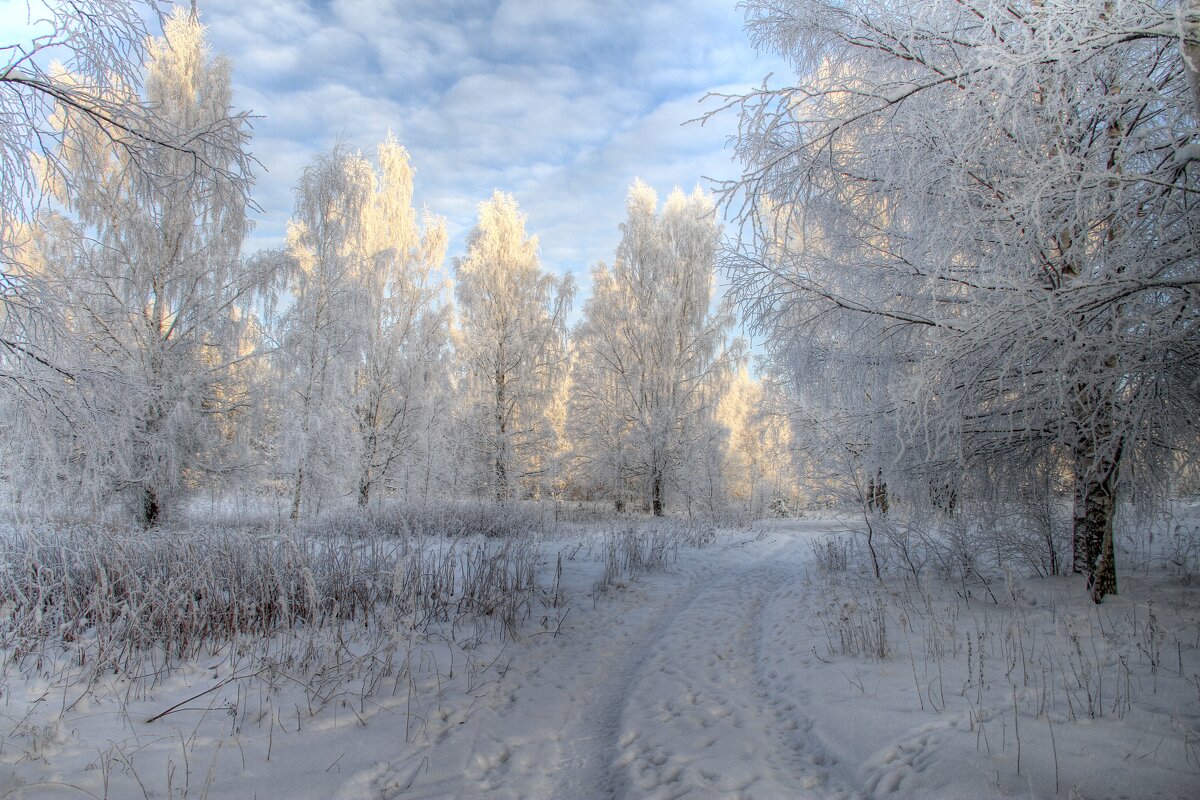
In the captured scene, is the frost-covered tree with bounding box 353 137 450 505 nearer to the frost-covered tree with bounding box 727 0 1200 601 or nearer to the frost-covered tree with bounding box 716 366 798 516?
the frost-covered tree with bounding box 716 366 798 516

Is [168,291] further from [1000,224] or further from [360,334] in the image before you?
[1000,224]

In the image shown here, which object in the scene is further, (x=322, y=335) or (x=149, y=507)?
(x=322, y=335)

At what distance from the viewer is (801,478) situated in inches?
395

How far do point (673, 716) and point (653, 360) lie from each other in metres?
13.6

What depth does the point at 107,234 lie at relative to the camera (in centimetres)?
937

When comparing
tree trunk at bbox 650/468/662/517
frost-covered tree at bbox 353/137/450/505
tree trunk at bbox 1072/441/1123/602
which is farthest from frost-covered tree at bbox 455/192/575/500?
tree trunk at bbox 1072/441/1123/602

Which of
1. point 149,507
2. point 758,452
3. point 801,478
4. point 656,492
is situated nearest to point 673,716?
point 801,478

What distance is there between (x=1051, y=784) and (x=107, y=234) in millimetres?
13393

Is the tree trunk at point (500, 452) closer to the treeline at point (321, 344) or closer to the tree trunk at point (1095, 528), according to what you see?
the treeline at point (321, 344)

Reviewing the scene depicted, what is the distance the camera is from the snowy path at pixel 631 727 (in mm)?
2867

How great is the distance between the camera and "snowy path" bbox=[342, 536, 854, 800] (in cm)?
287

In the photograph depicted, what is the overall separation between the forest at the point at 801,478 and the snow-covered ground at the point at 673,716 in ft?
0.09

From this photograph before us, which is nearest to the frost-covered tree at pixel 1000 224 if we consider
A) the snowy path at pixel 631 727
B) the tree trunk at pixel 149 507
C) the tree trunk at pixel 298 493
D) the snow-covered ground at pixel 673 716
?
the snow-covered ground at pixel 673 716

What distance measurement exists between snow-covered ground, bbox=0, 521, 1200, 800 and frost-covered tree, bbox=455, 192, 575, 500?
11.0 metres
